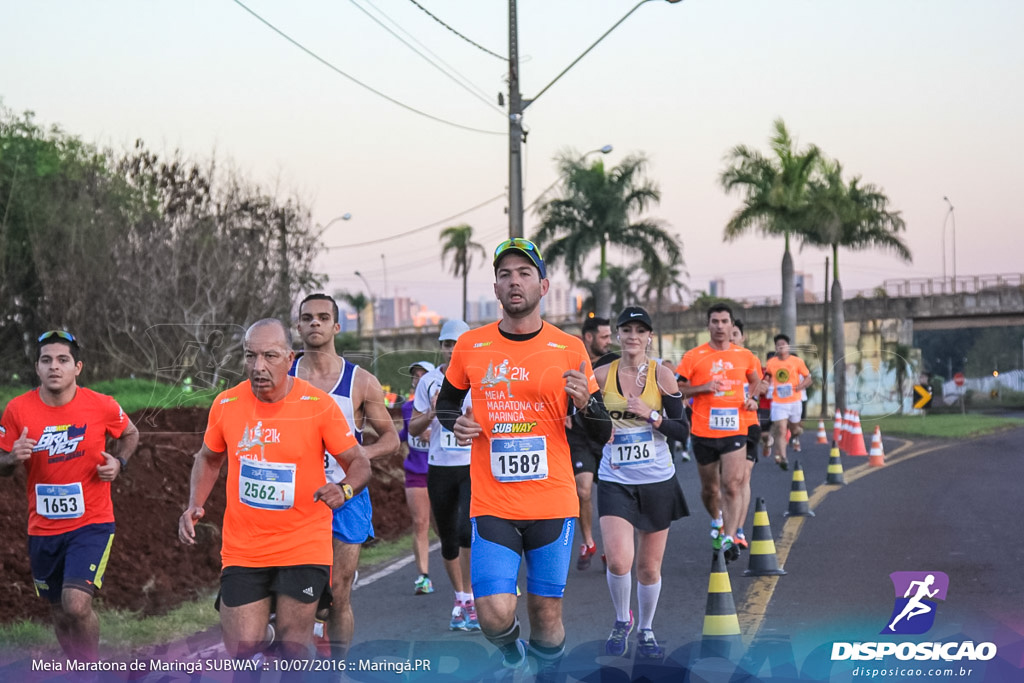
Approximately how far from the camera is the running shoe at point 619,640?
284 inches

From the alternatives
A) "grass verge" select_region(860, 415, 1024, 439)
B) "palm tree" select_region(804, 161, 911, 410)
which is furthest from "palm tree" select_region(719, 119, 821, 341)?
"grass verge" select_region(860, 415, 1024, 439)

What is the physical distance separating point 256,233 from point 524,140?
55.2 ft

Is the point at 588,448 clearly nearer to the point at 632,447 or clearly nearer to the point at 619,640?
the point at 632,447

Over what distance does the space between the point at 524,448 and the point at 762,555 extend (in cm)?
498

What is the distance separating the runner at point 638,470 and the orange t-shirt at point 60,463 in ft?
10.0

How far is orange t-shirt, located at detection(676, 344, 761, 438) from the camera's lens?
35.7ft

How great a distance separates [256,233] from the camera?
36.2 meters

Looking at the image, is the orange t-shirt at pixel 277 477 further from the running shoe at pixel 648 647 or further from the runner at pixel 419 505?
the runner at pixel 419 505

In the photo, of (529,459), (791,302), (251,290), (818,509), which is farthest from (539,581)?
(791,302)

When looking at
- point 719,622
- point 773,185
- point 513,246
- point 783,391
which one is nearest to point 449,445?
point 719,622

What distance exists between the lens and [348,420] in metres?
6.64

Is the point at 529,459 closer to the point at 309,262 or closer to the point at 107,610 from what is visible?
the point at 107,610

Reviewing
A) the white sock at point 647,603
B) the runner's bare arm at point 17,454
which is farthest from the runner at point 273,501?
the white sock at point 647,603

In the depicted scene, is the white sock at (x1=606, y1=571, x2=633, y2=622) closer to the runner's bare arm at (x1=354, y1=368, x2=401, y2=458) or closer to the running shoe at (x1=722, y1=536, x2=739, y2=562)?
the runner's bare arm at (x1=354, y1=368, x2=401, y2=458)
